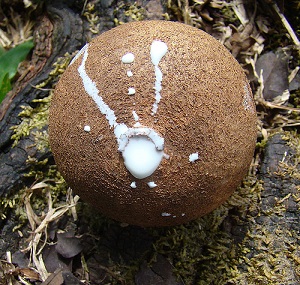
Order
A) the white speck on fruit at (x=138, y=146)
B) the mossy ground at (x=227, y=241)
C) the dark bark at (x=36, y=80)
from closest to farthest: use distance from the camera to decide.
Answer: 1. the white speck on fruit at (x=138, y=146)
2. the mossy ground at (x=227, y=241)
3. the dark bark at (x=36, y=80)

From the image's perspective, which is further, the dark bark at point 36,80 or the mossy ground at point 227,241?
the dark bark at point 36,80

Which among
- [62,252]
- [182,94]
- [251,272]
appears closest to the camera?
[182,94]

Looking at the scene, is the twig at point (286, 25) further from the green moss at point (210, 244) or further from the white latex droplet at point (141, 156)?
the white latex droplet at point (141, 156)

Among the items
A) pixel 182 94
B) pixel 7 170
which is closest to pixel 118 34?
pixel 182 94

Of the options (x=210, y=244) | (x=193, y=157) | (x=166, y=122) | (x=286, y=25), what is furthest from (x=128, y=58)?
(x=286, y=25)

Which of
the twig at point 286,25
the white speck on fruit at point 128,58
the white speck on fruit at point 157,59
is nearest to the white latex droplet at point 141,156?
the white speck on fruit at point 157,59

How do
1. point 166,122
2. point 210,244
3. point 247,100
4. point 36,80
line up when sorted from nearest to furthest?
point 166,122
point 247,100
point 210,244
point 36,80

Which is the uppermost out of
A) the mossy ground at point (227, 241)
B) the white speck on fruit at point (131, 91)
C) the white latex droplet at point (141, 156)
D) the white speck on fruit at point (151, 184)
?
the white speck on fruit at point (131, 91)

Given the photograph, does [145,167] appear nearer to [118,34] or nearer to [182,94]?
[182,94]

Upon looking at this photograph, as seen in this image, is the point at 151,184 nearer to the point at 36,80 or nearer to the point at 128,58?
the point at 128,58
